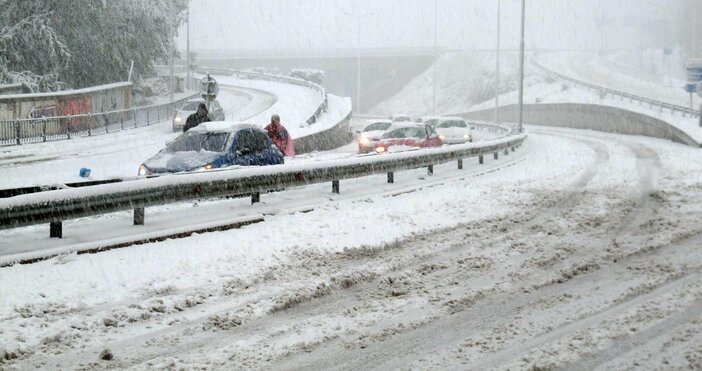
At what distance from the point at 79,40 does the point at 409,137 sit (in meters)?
26.3

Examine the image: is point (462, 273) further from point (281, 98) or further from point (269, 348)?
point (281, 98)

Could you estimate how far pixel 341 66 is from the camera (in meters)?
117

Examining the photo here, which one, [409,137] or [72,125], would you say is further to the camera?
[72,125]

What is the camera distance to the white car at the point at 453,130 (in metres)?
33.3

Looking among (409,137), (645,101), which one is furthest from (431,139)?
(645,101)

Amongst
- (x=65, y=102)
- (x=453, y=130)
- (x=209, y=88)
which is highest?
(x=209, y=88)

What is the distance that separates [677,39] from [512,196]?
117456mm

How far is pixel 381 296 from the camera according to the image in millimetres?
7988

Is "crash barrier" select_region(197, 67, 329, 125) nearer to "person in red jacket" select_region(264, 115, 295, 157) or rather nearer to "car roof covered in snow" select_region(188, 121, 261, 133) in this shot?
"person in red jacket" select_region(264, 115, 295, 157)

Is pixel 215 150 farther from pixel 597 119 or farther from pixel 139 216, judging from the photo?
pixel 597 119

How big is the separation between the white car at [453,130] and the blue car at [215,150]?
58.0ft

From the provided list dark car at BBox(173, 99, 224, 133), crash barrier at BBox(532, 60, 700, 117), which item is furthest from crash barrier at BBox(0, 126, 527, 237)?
crash barrier at BBox(532, 60, 700, 117)

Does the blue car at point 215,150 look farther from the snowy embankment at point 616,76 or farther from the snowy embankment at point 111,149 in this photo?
the snowy embankment at point 616,76

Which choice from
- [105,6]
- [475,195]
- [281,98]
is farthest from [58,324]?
[281,98]
